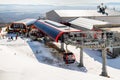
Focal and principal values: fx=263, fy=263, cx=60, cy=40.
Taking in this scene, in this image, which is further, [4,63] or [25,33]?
[25,33]

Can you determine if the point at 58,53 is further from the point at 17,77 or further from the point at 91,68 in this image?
the point at 17,77

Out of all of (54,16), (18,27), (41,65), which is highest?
(41,65)

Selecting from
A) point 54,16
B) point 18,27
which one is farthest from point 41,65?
point 54,16

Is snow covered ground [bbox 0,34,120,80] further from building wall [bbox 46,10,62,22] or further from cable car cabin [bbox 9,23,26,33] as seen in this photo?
building wall [bbox 46,10,62,22]

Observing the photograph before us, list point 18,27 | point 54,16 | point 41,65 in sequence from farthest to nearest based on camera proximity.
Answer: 1. point 54,16
2. point 18,27
3. point 41,65

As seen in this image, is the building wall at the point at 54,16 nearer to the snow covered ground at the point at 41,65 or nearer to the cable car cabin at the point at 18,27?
the cable car cabin at the point at 18,27

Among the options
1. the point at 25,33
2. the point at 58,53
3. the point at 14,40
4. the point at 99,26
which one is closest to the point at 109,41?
the point at 58,53

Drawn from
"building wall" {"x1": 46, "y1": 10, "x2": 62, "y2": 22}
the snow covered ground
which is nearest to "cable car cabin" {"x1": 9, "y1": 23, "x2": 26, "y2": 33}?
the snow covered ground

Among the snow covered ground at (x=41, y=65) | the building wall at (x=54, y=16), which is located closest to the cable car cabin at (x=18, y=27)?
the snow covered ground at (x=41, y=65)

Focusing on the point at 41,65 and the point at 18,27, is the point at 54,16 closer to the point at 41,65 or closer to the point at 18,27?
the point at 18,27
